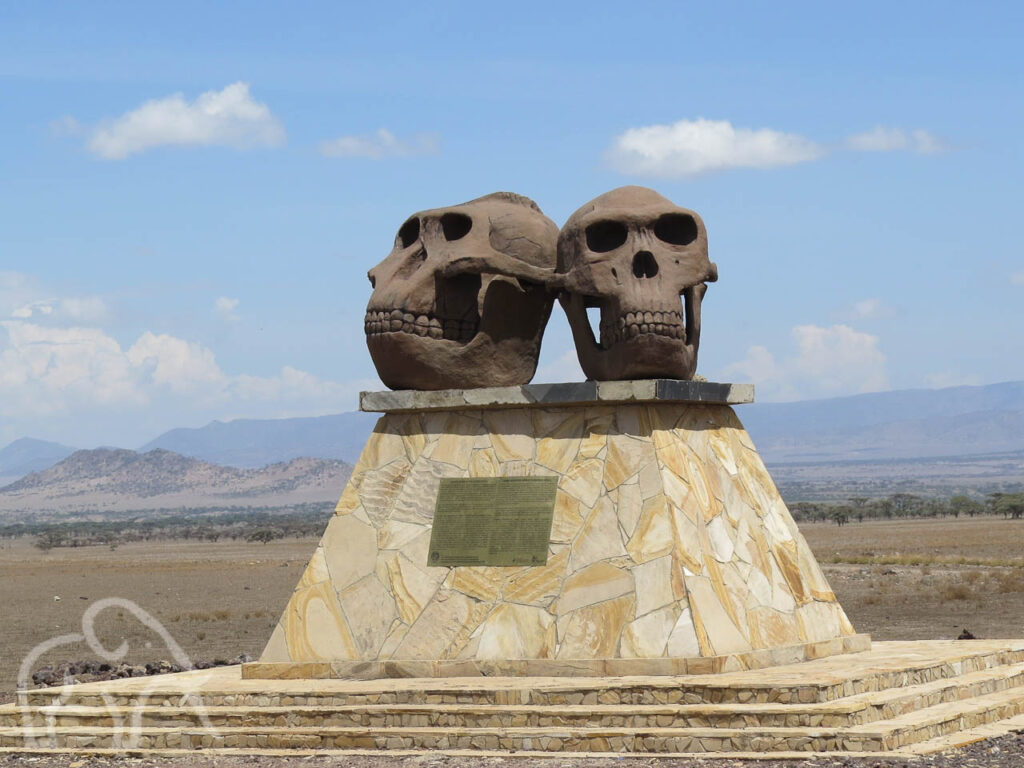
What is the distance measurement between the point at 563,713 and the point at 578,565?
1609 millimetres

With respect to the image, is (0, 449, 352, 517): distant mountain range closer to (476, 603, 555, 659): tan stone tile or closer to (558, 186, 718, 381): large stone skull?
(558, 186, 718, 381): large stone skull

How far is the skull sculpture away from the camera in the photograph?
13.1 m

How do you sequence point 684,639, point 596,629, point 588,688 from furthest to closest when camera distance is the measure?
1. point 596,629
2. point 684,639
3. point 588,688

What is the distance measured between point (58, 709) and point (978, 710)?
21.5ft

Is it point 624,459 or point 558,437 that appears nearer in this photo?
point 624,459

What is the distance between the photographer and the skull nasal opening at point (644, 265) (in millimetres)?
12359

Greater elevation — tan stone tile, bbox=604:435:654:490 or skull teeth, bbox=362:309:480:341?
skull teeth, bbox=362:309:480:341

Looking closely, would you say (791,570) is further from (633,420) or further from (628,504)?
(633,420)

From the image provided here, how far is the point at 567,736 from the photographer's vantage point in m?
10.1

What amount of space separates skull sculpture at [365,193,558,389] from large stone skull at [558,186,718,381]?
1.80 feet

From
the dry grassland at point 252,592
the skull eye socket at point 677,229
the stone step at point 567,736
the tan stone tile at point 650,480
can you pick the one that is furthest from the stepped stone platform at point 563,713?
the dry grassland at point 252,592

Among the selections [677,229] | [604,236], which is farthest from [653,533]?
[677,229]

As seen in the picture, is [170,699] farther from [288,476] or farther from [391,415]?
[288,476]

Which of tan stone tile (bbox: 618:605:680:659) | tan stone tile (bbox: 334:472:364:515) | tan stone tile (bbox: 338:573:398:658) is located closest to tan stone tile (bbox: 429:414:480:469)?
tan stone tile (bbox: 334:472:364:515)
